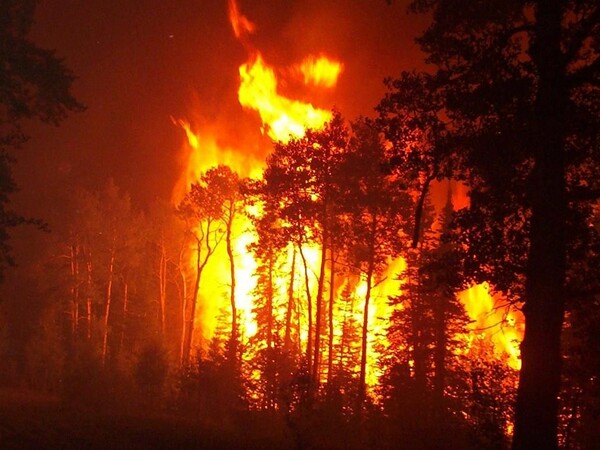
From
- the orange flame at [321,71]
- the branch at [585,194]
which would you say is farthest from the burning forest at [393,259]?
the orange flame at [321,71]

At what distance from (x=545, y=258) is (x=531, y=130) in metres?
2.39

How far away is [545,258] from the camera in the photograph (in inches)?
402

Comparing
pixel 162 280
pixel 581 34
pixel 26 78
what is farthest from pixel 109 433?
pixel 162 280

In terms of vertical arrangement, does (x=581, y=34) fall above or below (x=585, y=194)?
above

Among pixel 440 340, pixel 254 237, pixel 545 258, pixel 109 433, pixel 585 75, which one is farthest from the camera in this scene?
pixel 254 237

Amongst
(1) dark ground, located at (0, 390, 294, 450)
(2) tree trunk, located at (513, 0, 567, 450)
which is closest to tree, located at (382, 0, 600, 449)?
(2) tree trunk, located at (513, 0, 567, 450)

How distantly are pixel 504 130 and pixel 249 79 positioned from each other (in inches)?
2316

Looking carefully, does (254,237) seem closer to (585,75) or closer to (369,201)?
(369,201)

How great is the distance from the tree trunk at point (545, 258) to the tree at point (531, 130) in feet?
0.06

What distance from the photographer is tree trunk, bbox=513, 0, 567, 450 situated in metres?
9.95

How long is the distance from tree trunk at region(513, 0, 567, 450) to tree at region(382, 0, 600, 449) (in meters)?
0.02

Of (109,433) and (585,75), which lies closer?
(585,75)

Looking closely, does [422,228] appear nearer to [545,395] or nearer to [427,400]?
[427,400]

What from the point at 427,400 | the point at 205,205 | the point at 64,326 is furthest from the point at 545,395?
the point at 64,326
